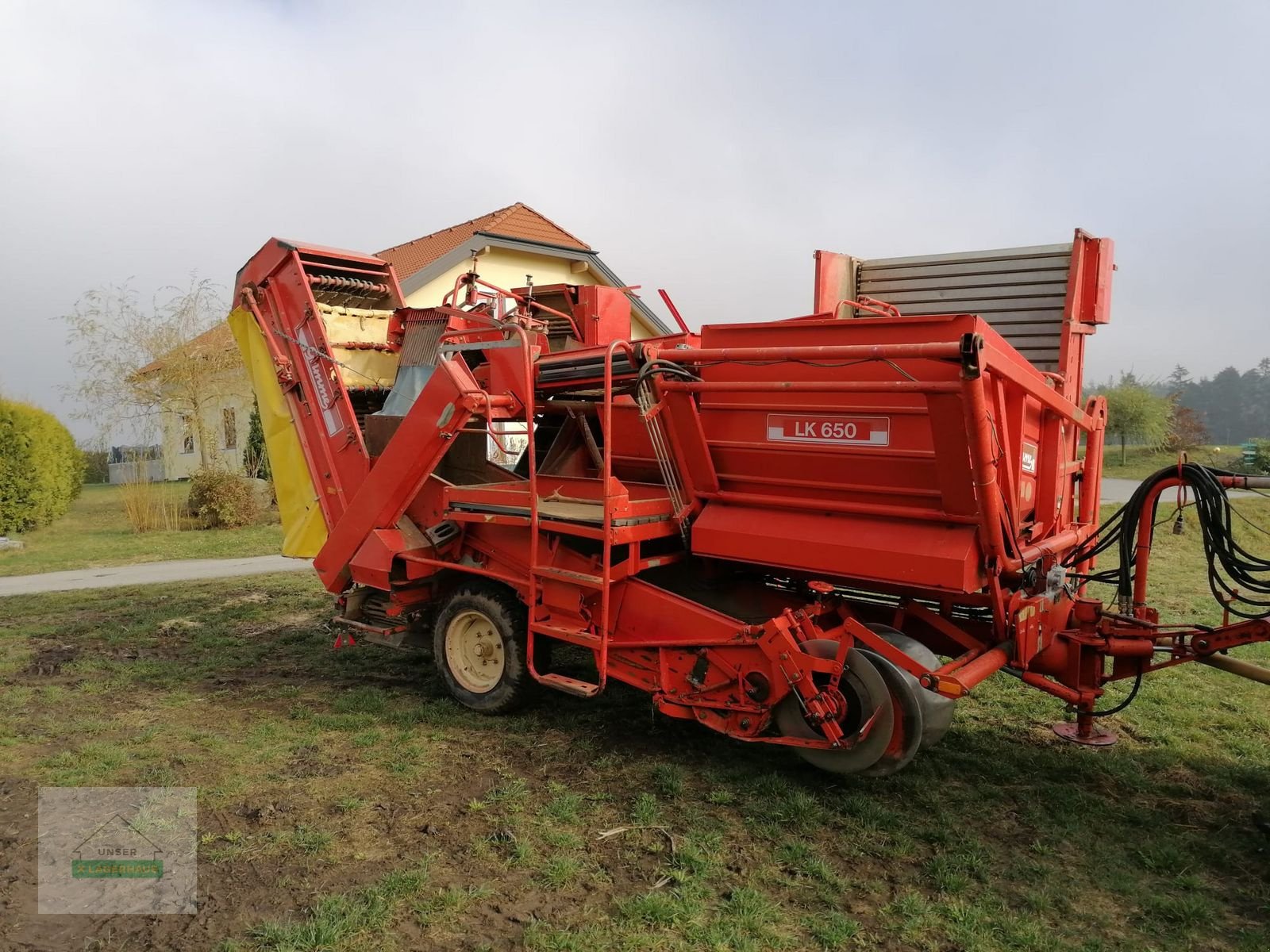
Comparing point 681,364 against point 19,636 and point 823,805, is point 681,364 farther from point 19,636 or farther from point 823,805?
point 19,636

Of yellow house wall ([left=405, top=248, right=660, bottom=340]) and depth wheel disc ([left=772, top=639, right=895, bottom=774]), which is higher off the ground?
yellow house wall ([left=405, top=248, right=660, bottom=340])

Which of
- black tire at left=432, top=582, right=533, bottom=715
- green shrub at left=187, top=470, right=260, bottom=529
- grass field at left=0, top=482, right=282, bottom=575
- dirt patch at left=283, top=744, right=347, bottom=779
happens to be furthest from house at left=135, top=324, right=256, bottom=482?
dirt patch at left=283, top=744, right=347, bottom=779

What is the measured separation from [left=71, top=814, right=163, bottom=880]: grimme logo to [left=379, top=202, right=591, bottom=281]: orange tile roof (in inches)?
588

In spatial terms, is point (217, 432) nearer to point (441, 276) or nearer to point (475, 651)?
point (441, 276)

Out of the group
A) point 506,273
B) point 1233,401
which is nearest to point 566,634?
point 506,273

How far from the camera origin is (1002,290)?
539 centimetres

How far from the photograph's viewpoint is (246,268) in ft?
21.9

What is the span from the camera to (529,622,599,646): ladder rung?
4.48 meters

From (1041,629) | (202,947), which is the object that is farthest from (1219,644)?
(202,947)

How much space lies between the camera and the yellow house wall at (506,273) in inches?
674

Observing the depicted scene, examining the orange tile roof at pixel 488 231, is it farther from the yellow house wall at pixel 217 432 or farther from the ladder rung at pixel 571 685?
the ladder rung at pixel 571 685

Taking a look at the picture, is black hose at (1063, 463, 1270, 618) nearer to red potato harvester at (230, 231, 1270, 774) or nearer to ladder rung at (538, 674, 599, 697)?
red potato harvester at (230, 231, 1270, 774)

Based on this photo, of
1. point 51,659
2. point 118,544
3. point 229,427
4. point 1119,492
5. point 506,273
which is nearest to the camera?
point 51,659

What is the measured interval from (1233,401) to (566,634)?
8184 centimetres
